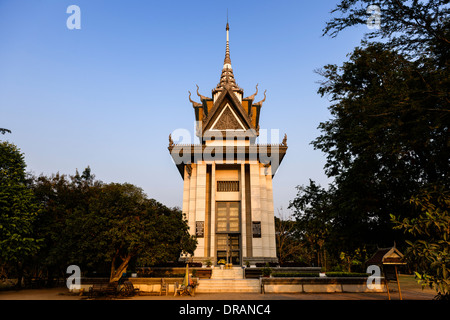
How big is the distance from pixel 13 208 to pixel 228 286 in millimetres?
15445

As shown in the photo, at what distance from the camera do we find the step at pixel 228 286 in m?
18.9

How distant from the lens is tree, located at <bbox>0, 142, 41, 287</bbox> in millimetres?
19223

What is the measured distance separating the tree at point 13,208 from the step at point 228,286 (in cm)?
1190

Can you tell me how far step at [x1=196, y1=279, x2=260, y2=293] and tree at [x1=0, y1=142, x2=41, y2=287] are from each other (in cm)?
1190

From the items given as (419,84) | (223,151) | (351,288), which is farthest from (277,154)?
(419,84)

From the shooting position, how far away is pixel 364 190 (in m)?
14.1

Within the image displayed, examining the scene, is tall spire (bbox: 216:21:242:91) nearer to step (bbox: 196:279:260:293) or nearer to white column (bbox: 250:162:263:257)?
white column (bbox: 250:162:263:257)

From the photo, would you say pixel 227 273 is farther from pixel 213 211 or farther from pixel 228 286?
pixel 213 211

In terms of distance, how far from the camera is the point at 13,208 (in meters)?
20.0

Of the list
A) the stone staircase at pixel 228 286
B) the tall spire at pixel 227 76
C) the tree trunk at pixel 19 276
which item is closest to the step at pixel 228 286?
the stone staircase at pixel 228 286

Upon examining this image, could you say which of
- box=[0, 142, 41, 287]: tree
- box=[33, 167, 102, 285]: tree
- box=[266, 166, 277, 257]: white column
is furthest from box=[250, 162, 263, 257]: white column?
box=[0, 142, 41, 287]: tree

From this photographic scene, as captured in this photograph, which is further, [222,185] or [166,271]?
[222,185]
